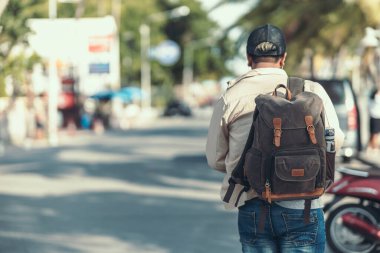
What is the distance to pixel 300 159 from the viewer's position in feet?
14.4

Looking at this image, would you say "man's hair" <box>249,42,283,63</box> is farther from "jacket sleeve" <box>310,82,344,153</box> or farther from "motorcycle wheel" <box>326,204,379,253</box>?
"motorcycle wheel" <box>326,204,379,253</box>

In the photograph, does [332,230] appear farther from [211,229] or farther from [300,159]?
[300,159]

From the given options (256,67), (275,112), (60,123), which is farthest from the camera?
(60,123)

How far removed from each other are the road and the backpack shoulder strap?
4.82 meters

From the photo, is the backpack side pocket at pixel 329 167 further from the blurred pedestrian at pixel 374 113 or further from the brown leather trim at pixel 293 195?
the blurred pedestrian at pixel 374 113

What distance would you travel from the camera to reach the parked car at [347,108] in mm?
18672

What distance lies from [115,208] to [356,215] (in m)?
5.37

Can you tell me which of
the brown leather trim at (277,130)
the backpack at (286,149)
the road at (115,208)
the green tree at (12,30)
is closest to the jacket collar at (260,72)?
the backpack at (286,149)

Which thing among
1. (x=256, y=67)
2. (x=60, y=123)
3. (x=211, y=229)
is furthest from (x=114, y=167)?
(x=60, y=123)

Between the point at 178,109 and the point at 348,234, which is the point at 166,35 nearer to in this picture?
the point at 178,109

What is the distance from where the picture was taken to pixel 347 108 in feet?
61.8

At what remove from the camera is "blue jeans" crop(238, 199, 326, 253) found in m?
4.47

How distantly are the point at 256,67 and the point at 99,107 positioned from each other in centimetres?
5142

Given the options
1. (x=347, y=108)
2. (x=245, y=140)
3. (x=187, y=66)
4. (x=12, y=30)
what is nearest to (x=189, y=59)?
(x=187, y=66)
